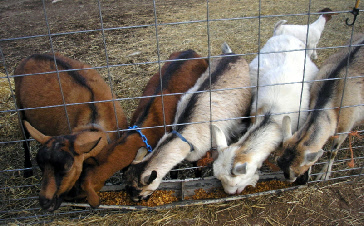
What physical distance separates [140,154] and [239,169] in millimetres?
1208

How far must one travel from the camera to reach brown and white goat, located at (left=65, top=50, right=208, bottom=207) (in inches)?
149

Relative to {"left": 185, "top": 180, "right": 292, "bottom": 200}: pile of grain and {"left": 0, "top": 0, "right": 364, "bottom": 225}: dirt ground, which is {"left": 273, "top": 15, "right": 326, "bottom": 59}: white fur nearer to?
{"left": 0, "top": 0, "right": 364, "bottom": 225}: dirt ground

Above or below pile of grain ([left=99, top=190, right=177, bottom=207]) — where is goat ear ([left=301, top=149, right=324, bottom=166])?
above

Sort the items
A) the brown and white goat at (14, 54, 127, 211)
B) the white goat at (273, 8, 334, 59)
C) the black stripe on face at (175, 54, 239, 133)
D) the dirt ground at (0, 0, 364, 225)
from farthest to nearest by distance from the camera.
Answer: the white goat at (273, 8, 334, 59) < the black stripe on face at (175, 54, 239, 133) < the dirt ground at (0, 0, 364, 225) < the brown and white goat at (14, 54, 127, 211)

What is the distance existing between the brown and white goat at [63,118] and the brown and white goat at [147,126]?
17 centimetres

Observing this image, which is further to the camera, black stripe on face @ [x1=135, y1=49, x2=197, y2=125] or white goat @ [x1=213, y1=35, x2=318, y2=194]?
black stripe on face @ [x1=135, y1=49, x2=197, y2=125]

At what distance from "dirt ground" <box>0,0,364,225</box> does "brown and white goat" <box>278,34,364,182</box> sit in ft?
1.46

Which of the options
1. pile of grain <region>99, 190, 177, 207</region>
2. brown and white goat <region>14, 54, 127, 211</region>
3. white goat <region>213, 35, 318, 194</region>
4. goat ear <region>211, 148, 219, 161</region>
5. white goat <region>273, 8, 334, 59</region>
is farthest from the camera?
white goat <region>273, 8, 334, 59</region>

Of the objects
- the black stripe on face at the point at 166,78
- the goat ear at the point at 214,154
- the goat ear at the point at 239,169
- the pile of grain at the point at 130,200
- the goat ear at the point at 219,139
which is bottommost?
the pile of grain at the point at 130,200

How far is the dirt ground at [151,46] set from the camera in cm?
374

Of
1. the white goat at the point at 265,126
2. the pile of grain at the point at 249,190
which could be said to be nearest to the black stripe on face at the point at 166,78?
the white goat at the point at 265,126

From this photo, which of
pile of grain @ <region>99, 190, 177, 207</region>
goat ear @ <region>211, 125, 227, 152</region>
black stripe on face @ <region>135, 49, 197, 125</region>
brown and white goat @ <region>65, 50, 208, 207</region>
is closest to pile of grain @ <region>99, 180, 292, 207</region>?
pile of grain @ <region>99, 190, 177, 207</region>

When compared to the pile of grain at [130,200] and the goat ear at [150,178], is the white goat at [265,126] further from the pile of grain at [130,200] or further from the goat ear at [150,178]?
the goat ear at [150,178]

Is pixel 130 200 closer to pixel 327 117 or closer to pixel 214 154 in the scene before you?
pixel 214 154
